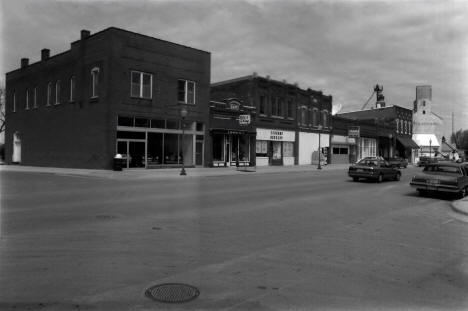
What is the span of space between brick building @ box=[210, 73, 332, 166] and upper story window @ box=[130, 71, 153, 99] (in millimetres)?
11396

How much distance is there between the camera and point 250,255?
262 inches

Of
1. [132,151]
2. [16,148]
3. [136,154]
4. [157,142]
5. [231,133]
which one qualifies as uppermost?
[231,133]

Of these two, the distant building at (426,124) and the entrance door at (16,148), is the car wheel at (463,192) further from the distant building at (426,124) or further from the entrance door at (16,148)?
the distant building at (426,124)

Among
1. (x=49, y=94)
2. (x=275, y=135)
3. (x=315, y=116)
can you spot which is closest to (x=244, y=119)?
(x=275, y=135)

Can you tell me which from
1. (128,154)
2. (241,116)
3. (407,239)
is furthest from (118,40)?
(407,239)

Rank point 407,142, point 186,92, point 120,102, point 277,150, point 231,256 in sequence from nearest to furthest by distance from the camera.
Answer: point 231,256
point 120,102
point 186,92
point 277,150
point 407,142

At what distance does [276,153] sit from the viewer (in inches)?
1644

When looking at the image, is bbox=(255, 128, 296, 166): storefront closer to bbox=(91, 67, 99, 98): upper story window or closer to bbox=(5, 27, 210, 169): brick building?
bbox=(5, 27, 210, 169): brick building

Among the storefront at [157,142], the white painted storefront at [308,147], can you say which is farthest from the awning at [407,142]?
the storefront at [157,142]

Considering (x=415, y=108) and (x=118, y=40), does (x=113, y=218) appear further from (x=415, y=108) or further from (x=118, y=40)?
(x=415, y=108)

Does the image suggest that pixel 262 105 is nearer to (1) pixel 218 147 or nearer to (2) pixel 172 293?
(1) pixel 218 147

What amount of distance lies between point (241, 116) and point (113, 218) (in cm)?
2554

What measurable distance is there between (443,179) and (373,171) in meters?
7.12

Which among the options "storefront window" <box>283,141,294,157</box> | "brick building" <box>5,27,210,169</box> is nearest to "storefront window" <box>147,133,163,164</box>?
"brick building" <box>5,27,210,169</box>
